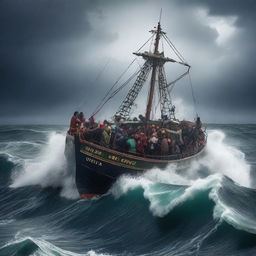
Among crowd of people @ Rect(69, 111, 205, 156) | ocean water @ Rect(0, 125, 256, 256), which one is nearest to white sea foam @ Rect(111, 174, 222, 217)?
ocean water @ Rect(0, 125, 256, 256)

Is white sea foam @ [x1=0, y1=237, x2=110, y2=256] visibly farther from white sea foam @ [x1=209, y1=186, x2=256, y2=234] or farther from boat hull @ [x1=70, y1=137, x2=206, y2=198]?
boat hull @ [x1=70, y1=137, x2=206, y2=198]

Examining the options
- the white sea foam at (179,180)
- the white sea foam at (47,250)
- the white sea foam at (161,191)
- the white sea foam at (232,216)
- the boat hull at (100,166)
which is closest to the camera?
the white sea foam at (47,250)

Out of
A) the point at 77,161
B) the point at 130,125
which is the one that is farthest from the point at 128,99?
the point at 77,161

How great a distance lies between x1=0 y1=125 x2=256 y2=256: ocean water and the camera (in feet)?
38.8

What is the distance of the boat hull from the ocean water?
1.58 feet

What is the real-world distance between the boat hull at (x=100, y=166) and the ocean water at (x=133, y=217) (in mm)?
483

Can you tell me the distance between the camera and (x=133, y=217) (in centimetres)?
1561

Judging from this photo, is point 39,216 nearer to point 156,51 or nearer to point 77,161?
point 77,161

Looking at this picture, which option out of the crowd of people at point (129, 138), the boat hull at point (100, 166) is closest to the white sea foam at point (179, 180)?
the boat hull at point (100, 166)

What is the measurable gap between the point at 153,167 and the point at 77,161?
14.1 feet

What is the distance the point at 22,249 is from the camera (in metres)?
11.4

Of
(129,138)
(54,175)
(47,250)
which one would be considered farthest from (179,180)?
(47,250)

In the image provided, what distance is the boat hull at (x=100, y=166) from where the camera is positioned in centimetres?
1866

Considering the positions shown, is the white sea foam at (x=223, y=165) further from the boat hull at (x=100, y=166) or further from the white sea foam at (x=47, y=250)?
the white sea foam at (x=47, y=250)
